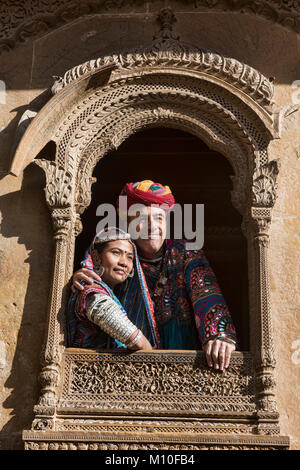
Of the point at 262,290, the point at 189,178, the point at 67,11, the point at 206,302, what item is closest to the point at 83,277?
the point at 206,302

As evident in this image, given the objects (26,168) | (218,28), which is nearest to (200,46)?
(218,28)

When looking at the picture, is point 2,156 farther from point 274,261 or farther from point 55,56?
point 274,261

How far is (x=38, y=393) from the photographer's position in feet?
19.4

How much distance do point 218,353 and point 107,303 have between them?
2.73 ft

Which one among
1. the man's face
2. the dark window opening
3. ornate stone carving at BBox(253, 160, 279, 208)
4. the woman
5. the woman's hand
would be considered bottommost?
the woman's hand

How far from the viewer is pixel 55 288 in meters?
6.16

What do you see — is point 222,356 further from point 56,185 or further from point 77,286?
point 56,185

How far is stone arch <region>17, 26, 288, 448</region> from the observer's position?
6.41m

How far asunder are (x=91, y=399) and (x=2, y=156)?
6.84ft

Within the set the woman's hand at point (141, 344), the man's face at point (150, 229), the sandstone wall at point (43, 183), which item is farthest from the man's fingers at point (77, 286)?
the man's face at point (150, 229)

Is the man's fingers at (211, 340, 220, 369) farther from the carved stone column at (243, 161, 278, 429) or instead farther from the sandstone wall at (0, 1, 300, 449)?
the sandstone wall at (0, 1, 300, 449)

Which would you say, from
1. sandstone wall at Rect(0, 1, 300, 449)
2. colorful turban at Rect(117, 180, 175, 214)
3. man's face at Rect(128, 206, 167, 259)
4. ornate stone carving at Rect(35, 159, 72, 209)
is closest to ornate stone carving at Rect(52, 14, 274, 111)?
sandstone wall at Rect(0, 1, 300, 449)

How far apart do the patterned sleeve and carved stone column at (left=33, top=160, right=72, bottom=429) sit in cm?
98
